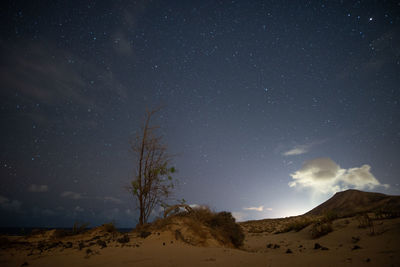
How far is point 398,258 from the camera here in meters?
3.53

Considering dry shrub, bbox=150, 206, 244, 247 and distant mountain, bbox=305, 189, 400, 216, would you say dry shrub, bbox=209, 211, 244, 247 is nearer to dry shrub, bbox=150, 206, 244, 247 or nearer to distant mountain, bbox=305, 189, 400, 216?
dry shrub, bbox=150, 206, 244, 247

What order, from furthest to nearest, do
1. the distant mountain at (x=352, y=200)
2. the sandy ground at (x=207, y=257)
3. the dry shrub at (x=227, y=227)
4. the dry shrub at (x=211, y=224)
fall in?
1. the distant mountain at (x=352, y=200)
2. the dry shrub at (x=227, y=227)
3. the dry shrub at (x=211, y=224)
4. the sandy ground at (x=207, y=257)

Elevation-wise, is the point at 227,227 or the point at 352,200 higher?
the point at 227,227

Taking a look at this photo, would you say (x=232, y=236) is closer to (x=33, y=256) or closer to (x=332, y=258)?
(x=332, y=258)

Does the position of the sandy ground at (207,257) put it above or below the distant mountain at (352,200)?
above

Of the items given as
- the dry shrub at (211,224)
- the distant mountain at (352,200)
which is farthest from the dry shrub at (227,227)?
the distant mountain at (352,200)

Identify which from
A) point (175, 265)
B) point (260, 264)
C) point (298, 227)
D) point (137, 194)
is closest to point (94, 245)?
→ point (175, 265)

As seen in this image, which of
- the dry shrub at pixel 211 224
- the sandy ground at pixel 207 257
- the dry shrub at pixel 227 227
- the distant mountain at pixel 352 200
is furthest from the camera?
the distant mountain at pixel 352 200

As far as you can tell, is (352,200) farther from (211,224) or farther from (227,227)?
(211,224)

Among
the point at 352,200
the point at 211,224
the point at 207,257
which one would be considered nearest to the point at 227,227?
the point at 211,224

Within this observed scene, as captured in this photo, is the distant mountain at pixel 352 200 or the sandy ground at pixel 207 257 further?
the distant mountain at pixel 352 200

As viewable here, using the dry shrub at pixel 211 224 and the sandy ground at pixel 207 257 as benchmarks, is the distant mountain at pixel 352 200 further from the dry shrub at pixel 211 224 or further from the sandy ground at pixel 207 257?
the sandy ground at pixel 207 257

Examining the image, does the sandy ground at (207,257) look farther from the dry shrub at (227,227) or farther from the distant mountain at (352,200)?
the distant mountain at (352,200)

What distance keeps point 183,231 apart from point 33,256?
4287 mm
